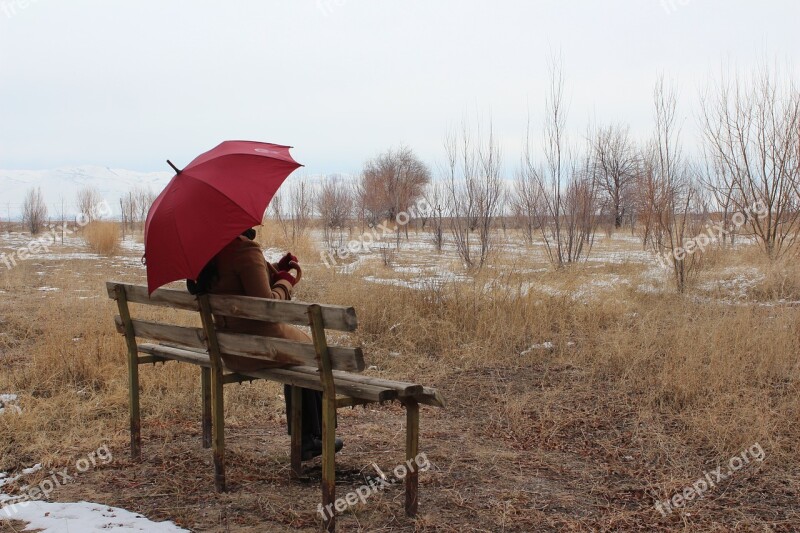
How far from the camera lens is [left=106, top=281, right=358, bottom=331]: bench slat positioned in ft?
9.94

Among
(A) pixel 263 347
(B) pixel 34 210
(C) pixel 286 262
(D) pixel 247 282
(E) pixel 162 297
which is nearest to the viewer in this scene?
(A) pixel 263 347

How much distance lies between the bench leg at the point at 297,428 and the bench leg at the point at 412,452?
0.82m

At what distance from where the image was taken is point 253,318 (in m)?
3.47

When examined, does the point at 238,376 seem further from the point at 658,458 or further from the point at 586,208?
the point at 586,208

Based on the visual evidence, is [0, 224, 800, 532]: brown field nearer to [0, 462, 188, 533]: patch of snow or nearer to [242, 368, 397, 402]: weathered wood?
[0, 462, 188, 533]: patch of snow

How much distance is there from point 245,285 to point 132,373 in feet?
4.44

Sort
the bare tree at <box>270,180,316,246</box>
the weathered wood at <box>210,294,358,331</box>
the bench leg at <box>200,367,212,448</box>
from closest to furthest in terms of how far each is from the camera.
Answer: the weathered wood at <box>210,294,358,331</box>
the bench leg at <box>200,367,212,448</box>
the bare tree at <box>270,180,316,246</box>

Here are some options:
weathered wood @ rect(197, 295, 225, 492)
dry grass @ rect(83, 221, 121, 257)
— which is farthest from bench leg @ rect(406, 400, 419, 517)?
dry grass @ rect(83, 221, 121, 257)

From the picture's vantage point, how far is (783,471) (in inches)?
162

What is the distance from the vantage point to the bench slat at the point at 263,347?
3.15 m

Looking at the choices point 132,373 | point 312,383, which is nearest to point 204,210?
point 312,383

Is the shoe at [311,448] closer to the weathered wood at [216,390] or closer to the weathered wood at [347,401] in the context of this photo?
the weathered wood at [216,390]

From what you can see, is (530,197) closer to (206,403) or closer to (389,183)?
(206,403)

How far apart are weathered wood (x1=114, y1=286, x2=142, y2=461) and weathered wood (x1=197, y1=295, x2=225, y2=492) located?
88 cm
